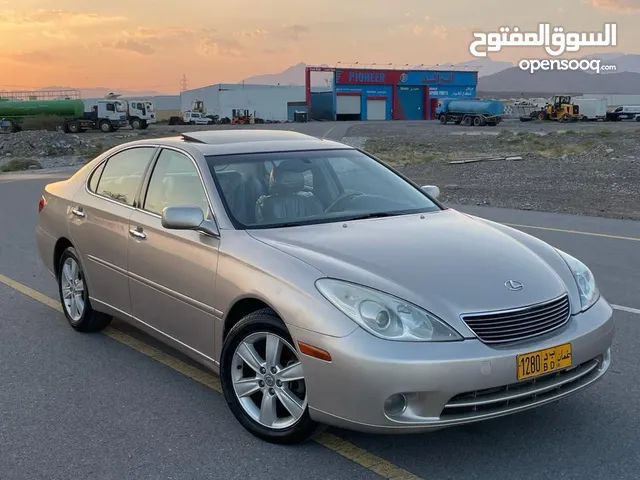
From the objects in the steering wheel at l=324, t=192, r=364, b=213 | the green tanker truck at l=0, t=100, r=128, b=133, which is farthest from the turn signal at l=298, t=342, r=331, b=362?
the green tanker truck at l=0, t=100, r=128, b=133

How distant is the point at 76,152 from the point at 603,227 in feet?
102

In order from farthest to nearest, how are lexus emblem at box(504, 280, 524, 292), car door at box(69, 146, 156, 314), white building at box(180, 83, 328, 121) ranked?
white building at box(180, 83, 328, 121) → car door at box(69, 146, 156, 314) → lexus emblem at box(504, 280, 524, 292)

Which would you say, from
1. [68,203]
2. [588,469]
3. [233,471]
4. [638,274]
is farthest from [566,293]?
[638,274]

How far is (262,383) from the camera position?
390 cm

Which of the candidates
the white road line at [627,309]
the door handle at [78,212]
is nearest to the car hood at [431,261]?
the door handle at [78,212]

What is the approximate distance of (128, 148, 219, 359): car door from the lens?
4.28 m

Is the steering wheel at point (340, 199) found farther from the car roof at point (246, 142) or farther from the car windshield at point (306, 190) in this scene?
the car roof at point (246, 142)

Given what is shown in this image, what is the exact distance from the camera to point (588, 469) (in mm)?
3551

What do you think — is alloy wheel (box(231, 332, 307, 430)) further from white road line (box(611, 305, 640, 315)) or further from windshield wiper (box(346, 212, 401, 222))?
white road line (box(611, 305, 640, 315))

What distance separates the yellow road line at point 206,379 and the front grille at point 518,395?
0.41 metres

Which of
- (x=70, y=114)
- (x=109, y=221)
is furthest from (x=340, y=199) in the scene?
(x=70, y=114)

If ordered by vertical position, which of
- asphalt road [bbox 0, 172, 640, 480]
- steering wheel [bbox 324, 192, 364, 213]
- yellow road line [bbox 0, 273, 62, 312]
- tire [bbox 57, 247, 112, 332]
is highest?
steering wheel [bbox 324, 192, 364, 213]

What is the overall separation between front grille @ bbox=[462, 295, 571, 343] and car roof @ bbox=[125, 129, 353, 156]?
216 cm

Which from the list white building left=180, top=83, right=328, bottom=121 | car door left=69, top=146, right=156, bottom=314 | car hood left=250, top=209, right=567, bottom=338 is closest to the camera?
car hood left=250, top=209, right=567, bottom=338
